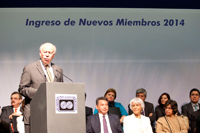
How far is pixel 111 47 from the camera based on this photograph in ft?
20.2

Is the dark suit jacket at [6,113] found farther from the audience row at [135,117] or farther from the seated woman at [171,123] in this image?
the seated woman at [171,123]

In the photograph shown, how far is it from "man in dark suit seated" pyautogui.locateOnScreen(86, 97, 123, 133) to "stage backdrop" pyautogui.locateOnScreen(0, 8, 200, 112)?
6.19 ft

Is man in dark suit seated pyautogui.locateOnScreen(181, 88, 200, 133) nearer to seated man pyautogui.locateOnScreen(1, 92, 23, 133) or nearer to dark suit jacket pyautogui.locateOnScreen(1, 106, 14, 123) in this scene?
seated man pyautogui.locateOnScreen(1, 92, 23, 133)

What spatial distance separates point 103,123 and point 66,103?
178 cm

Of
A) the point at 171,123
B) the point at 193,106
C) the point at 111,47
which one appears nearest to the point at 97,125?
the point at 171,123

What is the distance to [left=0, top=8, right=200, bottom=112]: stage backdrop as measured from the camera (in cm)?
605

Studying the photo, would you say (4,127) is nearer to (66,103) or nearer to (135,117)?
(135,117)

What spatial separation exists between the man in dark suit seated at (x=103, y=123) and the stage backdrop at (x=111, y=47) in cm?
189

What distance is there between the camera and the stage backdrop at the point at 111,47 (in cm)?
605

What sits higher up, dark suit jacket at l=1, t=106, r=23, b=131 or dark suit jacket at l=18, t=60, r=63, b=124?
dark suit jacket at l=18, t=60, r=63, b=124

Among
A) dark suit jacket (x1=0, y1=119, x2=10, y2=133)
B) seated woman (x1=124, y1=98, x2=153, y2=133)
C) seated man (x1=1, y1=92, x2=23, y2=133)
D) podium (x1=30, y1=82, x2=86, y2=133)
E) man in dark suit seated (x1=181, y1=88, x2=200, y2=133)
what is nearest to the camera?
podium (x1=30, y1=82, x2=86, y2=133)

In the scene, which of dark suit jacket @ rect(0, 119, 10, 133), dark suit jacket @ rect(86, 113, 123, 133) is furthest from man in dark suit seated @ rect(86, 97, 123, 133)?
dark suit jacket @ rect(0, 119, 10, 133)
